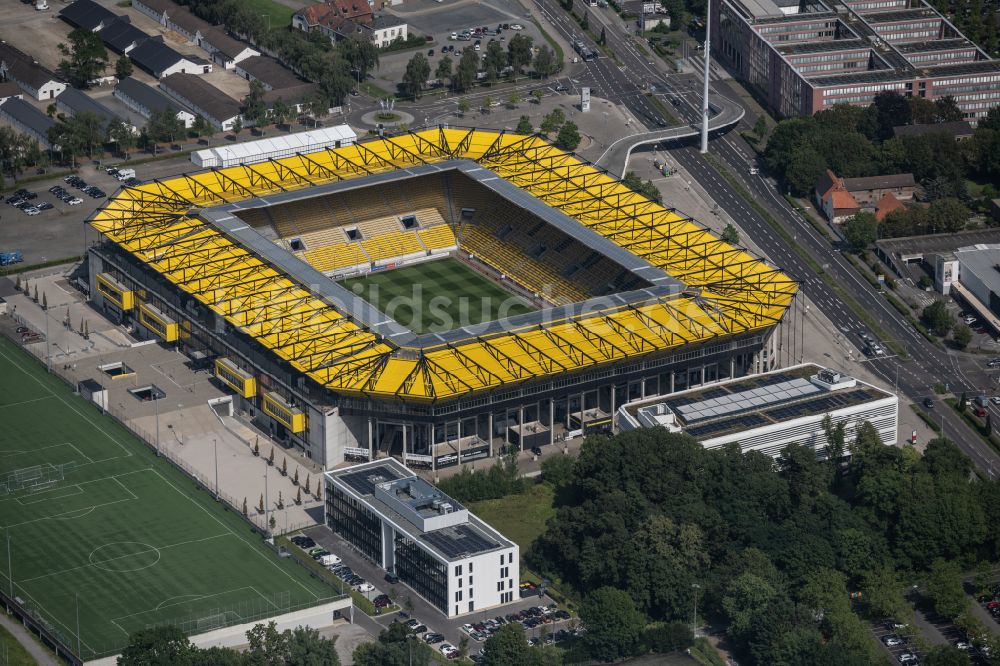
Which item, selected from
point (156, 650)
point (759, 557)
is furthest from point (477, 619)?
point (156, 650)

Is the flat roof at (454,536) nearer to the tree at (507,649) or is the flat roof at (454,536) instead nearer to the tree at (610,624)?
the tree at (610,624)

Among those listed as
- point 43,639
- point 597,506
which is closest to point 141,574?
point 43,639

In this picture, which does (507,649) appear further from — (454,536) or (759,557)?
(759,557)

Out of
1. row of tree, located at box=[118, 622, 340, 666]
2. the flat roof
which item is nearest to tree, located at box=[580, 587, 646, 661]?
the flat roof

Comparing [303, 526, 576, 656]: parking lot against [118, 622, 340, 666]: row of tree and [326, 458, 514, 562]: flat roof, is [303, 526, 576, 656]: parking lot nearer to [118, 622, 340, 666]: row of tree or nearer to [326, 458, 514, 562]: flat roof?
[326, 458, 514, 562]: flat roof

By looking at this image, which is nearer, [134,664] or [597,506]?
[134,664]

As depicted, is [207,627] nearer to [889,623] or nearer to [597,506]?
[597,506]
